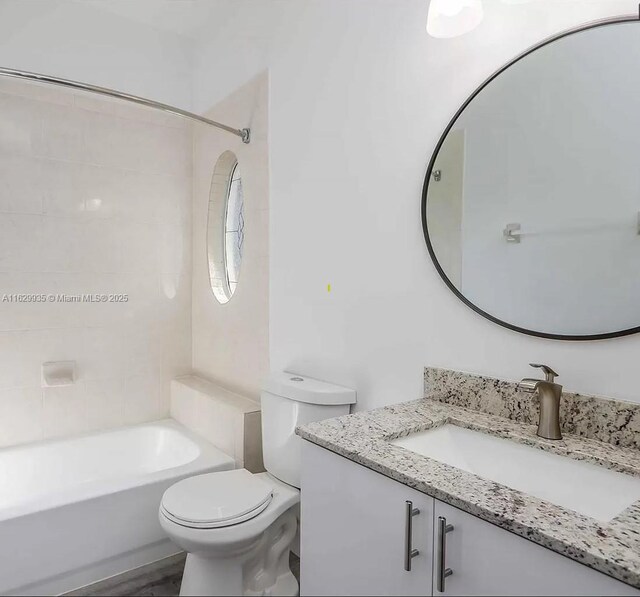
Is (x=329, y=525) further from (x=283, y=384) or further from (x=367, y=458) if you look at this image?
(x=283, y=384)

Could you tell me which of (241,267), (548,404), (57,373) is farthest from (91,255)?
(548,404)

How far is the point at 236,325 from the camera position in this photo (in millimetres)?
2518

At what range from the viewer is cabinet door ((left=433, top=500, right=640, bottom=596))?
56 cm

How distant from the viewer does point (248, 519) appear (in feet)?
2.25

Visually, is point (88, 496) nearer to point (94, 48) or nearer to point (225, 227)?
point (225, 227)

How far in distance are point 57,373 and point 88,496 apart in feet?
3.12

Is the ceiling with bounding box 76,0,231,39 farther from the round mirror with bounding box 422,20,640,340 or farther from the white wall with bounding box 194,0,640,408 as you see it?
the round mirror with bounding box 422,20,640,340

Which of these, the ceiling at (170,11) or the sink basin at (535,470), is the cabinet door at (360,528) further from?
the ceiling at (170,11)

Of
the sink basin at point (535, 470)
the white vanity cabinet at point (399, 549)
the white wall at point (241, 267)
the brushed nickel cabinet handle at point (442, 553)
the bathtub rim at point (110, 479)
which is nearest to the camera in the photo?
the white vanity cabinet at point (399, 549)

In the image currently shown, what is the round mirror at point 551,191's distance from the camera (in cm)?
108

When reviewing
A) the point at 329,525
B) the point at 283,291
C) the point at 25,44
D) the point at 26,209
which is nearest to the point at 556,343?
the point at 329,525

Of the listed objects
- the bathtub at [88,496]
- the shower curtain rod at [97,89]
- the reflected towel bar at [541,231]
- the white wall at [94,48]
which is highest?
the white wall at [94,48]

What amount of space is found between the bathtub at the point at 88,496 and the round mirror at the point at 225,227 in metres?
0.86

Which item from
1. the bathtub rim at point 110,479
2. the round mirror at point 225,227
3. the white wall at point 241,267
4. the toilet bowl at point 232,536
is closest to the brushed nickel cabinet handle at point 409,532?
the toilet bowl at point 232,536
